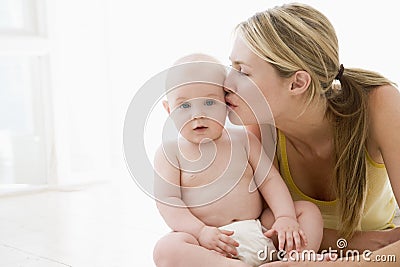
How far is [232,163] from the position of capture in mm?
1268

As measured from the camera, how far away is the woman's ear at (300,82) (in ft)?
4.04

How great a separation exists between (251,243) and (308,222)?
13 centimetres

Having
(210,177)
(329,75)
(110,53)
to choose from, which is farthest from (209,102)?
(110,53)

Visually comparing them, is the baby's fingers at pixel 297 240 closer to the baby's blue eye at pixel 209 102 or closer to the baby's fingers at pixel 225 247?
the baby's fingers at pixel 225 247

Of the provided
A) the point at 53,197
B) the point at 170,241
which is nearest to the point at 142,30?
the point at 53,197

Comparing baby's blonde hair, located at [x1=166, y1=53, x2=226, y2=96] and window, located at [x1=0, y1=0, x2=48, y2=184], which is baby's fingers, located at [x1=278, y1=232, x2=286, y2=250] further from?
window, located at [x1=0, y1=0, x2=48, y2=184]

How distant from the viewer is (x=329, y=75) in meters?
1.27

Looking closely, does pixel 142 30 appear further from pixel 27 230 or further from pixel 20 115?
pixel 27 230

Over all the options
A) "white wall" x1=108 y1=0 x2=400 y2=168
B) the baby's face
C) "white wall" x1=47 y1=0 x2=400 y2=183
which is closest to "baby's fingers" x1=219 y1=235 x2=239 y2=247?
the baby's face

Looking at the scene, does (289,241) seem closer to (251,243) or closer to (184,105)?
(251,243)

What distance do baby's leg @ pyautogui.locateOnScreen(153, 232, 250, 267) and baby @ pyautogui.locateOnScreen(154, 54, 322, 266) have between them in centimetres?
4

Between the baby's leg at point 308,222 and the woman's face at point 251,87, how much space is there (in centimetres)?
21

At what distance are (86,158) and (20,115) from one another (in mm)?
366

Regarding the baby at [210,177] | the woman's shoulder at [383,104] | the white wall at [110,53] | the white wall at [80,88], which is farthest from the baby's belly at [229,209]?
the white wall at [80,88]
